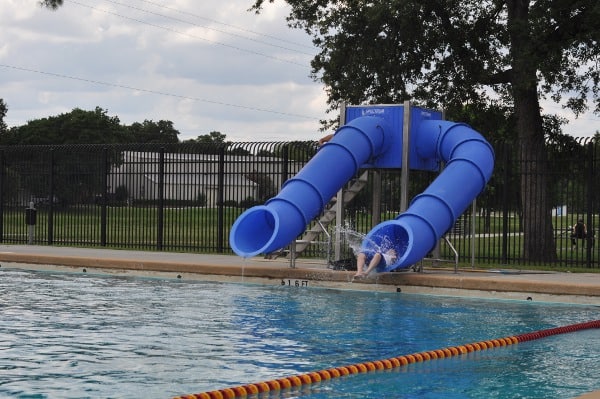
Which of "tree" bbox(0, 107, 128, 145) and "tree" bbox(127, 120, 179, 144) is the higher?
"tree" bbox(127, 120, 179, 144)

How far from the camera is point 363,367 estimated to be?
9.29 meters

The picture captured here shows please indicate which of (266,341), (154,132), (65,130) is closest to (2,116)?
(65,130)

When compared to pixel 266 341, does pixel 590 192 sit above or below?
above

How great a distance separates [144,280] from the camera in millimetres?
19406

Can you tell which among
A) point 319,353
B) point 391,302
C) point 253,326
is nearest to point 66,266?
point 391,302

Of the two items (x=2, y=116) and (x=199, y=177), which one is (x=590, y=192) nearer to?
(x=199, y=177)

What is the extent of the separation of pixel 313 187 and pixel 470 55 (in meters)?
9.82

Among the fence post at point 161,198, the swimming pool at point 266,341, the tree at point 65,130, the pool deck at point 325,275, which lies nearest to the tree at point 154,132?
the tree at point 65,130

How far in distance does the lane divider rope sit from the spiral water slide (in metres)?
5.30

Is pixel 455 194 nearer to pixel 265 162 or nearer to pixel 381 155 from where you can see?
pixel 381 155

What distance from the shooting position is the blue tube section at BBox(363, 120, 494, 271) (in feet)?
56.9

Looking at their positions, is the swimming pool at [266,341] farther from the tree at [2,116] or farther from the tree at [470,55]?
the tree at [2,116]

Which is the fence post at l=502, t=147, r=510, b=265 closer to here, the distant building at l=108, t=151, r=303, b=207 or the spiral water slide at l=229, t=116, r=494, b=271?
the spiral water slide at l=229, t=116, r=494, b=271

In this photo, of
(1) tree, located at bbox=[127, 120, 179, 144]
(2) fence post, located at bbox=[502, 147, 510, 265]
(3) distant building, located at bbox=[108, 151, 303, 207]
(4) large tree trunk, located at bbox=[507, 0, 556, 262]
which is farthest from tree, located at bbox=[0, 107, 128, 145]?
(2) fence post, located at bbox=[502, 147, 510, 265]
